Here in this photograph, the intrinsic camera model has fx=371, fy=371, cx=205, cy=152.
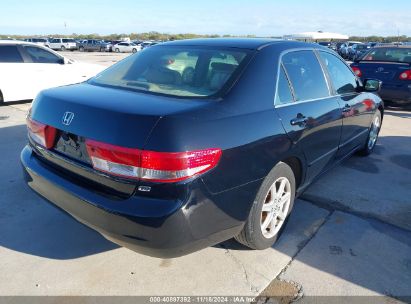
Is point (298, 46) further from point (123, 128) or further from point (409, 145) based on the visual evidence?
point (409, 145)

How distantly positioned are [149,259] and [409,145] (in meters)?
4.98

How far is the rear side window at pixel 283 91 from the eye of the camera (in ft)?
9.26

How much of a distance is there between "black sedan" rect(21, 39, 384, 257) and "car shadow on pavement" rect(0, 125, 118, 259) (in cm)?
51

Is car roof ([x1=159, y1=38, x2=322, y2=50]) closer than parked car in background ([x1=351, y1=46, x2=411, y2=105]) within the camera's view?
Yes

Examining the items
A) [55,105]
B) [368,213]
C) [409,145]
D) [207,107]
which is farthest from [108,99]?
[409,145]

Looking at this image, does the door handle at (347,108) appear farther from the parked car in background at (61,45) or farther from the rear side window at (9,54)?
the parked car in background at (61,45)

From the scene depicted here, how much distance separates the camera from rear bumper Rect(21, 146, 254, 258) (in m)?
2.06

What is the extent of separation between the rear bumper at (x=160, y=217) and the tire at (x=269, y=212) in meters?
0.16

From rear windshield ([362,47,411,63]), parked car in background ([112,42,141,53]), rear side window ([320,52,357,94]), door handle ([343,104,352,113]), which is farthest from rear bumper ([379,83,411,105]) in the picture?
parked car in background ([112,42,141,53])

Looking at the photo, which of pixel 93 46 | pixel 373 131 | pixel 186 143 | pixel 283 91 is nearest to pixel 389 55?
pixel 373 131

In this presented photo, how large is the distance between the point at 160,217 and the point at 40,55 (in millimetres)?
8372

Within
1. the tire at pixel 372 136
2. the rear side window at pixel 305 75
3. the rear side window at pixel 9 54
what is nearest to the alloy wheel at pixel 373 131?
the tire at pixel 372 136

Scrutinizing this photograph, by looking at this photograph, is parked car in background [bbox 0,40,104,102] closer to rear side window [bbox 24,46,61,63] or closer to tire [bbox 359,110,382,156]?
rear side window [bbox 24,46,61,63]

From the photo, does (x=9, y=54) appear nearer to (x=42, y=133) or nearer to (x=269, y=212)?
(x=42, y=133)
